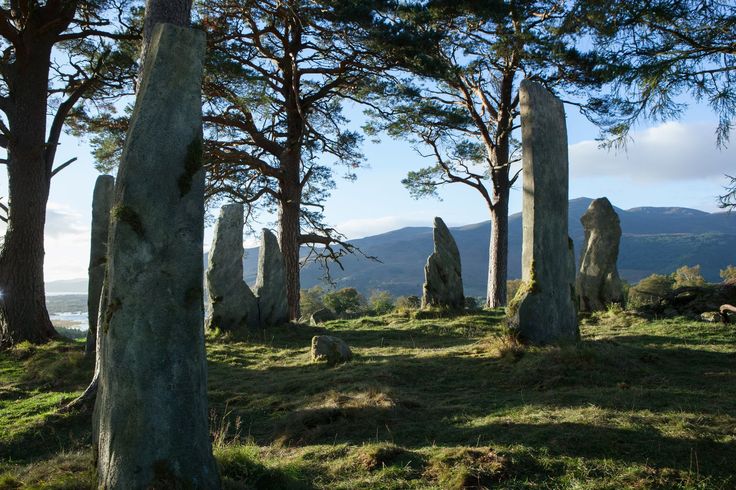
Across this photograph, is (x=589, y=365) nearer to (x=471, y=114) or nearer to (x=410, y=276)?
(x=471, y=114)

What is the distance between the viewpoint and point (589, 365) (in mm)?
7773

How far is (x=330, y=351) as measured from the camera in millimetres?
9844

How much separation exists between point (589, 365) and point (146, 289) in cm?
570

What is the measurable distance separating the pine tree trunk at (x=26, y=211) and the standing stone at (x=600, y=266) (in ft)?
39.9

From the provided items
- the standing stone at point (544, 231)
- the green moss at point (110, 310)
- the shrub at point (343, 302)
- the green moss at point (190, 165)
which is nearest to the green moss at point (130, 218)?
the green moss at point (190, 165)

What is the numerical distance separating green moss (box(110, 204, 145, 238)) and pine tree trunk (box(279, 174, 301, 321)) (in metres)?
13.6

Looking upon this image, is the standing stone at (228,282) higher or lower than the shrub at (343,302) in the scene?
higher

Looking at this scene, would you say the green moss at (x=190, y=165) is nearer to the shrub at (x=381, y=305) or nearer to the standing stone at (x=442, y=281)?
the standing stone at (x=442, y=281)

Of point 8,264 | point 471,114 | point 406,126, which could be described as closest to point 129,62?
point 8,264

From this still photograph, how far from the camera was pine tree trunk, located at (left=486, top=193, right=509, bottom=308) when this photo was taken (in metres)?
19.5

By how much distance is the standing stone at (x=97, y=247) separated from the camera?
37.4 feet

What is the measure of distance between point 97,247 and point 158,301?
8.84 m

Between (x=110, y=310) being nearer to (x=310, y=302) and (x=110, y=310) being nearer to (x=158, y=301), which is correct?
(x=158, y=301)

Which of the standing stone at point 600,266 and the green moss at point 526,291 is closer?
the green moss at point 526,291
